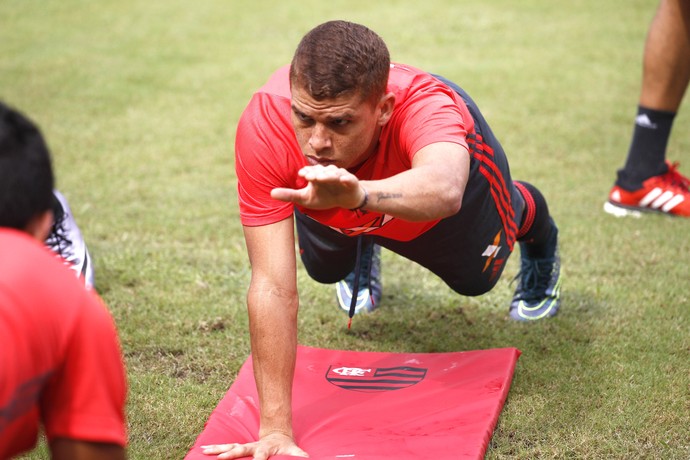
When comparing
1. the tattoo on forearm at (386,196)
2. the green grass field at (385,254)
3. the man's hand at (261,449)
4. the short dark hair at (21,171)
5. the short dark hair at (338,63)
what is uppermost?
the short dark hair at (21,171)

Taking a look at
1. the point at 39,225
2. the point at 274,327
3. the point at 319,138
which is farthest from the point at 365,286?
the point at 39,225

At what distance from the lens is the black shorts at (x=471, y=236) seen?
10.6 ft

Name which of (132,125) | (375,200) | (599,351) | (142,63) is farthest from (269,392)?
(142,63)

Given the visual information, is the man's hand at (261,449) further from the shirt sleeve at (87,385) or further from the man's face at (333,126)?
the shirt sleeve at (87,385)

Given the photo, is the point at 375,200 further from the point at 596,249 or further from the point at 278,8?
the point at 278,8

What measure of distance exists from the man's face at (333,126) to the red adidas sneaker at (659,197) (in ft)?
9.62

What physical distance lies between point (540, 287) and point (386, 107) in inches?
60.1

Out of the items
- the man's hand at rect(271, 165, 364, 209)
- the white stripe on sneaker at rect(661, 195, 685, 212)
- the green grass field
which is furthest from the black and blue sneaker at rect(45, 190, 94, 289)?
the white stripe on sneaker at rect(661, 195, 685, 212)

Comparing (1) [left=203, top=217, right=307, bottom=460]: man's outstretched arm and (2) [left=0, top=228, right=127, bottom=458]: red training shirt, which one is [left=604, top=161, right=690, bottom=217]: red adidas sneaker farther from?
(2) [left=0, top=228, right=127, bottom=458]: red training shirt

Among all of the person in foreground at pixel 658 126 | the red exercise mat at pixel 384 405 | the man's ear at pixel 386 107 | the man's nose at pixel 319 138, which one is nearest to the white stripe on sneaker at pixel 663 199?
the person in foreground at pixel 658 126

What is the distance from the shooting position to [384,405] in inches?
126

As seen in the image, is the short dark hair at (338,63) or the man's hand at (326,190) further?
the short dark hair at (338,63)

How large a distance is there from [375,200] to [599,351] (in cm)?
173

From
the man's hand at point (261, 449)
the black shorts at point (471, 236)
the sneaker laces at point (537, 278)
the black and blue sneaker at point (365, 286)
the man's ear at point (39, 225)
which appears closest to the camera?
the man's ear at point (39, 225)
